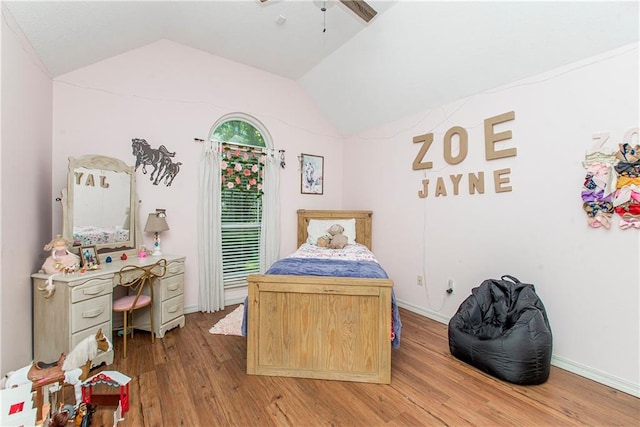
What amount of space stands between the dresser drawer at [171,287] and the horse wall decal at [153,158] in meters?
1.03

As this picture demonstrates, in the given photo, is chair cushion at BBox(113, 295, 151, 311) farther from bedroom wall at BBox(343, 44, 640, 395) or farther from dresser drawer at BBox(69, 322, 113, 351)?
bedroom wall at BBox(343, 44, 640, 395)

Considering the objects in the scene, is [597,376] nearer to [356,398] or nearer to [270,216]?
[356,398]

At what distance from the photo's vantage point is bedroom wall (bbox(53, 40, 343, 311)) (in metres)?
2.47

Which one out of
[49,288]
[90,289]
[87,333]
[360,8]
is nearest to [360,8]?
[360,8]

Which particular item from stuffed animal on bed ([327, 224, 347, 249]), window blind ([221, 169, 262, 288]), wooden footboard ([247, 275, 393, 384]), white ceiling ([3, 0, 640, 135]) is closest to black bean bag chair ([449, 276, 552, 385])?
wooden footboard ([247, 275, 393, 384])

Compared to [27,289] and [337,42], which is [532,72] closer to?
[337,42]

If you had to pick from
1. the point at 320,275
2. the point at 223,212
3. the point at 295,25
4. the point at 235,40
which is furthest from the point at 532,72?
the point at 223,212

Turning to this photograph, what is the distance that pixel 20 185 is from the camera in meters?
1.75

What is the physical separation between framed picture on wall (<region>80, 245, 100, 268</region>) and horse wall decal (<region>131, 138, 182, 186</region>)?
2.93 feet

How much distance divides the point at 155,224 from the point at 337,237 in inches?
76.5

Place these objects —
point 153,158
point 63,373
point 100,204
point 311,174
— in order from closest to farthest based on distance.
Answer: point 63,373 < point 100,204 < point 153,158 < point 311,174

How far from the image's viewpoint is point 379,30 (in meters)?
2.59

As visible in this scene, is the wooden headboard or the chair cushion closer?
the chair cushion

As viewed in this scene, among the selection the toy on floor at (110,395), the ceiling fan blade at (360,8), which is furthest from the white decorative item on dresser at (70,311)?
the ceiling fan blade at (360,8)
